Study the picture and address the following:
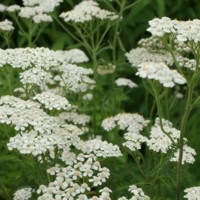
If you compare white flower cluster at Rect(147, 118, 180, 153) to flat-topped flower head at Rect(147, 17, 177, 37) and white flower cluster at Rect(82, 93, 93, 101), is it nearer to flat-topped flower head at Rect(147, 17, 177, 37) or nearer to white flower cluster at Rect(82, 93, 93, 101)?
flat-topped flower head at Rect(147, 17, 177, 37)

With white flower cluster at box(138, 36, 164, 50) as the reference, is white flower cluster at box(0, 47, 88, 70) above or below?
above

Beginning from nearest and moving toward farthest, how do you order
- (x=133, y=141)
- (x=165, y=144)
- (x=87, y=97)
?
(x=165, y=144)
(x=133, y=141)
(x=87, y=97)

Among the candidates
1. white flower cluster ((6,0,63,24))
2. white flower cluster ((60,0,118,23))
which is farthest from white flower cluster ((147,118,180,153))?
white flower cluster ((6,0,63,24))

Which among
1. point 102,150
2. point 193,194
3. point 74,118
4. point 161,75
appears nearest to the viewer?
point 161,75

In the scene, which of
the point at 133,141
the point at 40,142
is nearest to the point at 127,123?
Answer: the point at 133,141

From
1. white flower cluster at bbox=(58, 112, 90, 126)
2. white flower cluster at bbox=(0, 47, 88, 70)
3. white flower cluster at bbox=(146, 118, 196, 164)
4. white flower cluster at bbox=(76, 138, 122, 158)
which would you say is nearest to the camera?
white flower cluster at bbox=(76, 138, 122, 158)

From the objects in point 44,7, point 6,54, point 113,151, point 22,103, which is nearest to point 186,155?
point 113,151

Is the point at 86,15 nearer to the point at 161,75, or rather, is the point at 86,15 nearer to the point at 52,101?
the point at 52,101

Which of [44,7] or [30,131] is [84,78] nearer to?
[44,7]
